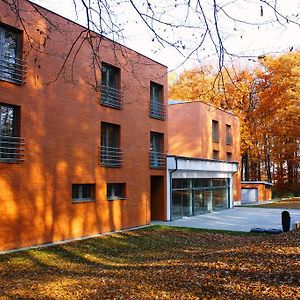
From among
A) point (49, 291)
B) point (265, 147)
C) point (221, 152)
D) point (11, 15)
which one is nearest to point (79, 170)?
point (11, 15)

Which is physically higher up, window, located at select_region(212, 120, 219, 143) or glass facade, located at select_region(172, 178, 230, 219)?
window, located at select_region(212, 120, 219, 143)

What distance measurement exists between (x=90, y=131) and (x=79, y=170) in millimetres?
1781

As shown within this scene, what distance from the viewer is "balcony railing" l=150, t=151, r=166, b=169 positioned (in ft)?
70.7

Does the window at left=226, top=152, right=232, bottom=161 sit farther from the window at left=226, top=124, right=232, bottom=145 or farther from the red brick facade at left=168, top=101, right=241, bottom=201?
the red brick facade at left=168, top=101, right=241, bottom=201

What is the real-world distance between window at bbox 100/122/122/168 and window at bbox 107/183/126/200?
936 millimetres

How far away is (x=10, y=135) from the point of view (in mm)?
13430

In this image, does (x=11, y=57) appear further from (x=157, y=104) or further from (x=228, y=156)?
(x=228, y=156)

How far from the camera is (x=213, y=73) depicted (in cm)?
613

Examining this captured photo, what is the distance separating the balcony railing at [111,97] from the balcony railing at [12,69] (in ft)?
15.1

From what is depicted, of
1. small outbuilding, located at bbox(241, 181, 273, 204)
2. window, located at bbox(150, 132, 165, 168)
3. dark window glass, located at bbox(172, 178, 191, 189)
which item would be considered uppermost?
window, located at bbox(150, 132, 165, 168)

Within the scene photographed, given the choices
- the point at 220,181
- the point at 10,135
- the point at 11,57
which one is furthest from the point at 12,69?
the point at 220,181

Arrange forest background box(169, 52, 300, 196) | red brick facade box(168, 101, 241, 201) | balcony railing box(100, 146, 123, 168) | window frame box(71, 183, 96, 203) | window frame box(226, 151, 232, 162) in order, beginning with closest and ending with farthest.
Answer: window frame box(71, 183, 96, 203) < balcony railing box(100, 146, 123, 168) < red brick facade box(168, 101, 241, 201) < window frame box(226, 151, 232, 162) < forest background box(169, 52, 300, 196)

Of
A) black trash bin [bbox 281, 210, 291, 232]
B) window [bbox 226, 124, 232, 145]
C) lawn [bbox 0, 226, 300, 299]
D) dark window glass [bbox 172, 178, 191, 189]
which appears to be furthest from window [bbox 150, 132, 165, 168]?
window [bbox 226, 124, 232, 145]

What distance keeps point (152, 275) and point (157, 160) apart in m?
14.3
